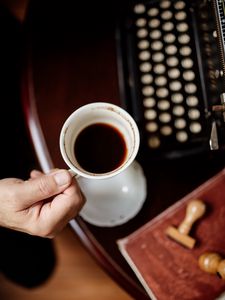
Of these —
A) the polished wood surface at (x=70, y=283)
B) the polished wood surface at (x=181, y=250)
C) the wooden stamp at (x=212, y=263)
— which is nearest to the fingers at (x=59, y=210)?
the polished wood surface at (x=181, y=250)

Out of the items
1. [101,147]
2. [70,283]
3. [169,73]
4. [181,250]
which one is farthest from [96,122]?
[70,283]

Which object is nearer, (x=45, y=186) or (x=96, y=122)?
(x=45, y=186)

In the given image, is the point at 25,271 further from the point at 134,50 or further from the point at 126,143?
the point at 134,50

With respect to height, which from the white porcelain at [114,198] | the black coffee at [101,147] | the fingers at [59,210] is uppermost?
the black coffee at [101,147]

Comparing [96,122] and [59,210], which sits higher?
[96,122]

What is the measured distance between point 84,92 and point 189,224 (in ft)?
1.52

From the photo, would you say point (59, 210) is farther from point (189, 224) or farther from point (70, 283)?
point (70, 283)

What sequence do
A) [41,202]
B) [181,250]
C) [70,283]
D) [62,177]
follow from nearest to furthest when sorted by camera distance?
[62,177], [41,202], [181,250], [70,283]

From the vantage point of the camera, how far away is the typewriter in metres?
1.04

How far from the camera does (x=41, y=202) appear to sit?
94cm

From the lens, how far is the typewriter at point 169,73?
3.42ft

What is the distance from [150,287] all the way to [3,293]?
2.94 ft

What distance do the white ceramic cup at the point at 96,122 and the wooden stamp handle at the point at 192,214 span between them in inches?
10.1

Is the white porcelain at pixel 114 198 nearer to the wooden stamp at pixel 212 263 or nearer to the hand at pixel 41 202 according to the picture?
the hand at pixel 41 202
